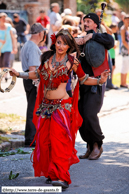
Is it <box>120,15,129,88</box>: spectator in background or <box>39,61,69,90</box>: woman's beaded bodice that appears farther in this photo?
<box>120,15,129,88</box>: spectator in background

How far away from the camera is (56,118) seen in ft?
17.9

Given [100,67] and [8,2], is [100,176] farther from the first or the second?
[8,2]

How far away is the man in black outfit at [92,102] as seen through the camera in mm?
6617

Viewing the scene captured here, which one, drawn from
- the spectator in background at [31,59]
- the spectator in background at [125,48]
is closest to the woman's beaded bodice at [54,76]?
the spectator in background at [31,59]

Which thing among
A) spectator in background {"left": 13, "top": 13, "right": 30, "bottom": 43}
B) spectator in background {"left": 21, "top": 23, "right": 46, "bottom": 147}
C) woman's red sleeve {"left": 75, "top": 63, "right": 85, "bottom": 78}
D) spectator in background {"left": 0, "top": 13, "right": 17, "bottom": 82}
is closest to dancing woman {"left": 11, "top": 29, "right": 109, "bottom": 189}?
woman's red sleeve {"left": 75, "top": 63, "right": 85, "bottom": 78}

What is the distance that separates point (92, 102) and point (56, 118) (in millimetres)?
1297

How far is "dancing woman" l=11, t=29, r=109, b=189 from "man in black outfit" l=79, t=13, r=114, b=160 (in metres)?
0.90

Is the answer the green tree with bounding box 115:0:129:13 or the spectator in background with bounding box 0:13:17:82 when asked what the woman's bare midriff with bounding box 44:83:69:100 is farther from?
the green tree with bounding box 115:0:129:13

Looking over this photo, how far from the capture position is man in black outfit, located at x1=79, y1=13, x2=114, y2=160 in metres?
6.62

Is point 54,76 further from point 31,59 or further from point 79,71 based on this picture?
point 31,59

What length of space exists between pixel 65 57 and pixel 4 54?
354 inches

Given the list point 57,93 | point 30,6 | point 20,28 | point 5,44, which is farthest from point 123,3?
point 57,93

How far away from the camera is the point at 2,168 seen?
6.19 meters

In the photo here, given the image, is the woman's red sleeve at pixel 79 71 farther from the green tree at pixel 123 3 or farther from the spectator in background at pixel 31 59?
the green tree at pixel 123 3
